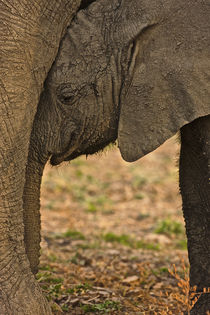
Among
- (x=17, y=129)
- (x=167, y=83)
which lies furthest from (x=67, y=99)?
(x=167, y=83)

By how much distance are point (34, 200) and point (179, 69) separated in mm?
1434

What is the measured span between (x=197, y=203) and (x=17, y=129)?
1.72 m

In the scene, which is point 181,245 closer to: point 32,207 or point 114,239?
point 114,239

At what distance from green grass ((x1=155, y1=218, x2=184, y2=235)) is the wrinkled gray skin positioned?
4225mm

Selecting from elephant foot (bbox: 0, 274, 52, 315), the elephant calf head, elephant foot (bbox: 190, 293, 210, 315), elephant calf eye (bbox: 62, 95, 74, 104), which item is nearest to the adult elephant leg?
elephant foot (bbox: 190, 293, 210, 315)

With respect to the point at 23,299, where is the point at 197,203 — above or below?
above

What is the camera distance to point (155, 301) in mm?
6109

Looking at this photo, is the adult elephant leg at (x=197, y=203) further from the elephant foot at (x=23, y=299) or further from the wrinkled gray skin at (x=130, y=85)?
the elephant foot at (x=23, y=299)

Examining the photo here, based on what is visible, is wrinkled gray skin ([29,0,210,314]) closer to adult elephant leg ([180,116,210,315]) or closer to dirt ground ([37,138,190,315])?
adult elephant leg ([180,116,210,315])

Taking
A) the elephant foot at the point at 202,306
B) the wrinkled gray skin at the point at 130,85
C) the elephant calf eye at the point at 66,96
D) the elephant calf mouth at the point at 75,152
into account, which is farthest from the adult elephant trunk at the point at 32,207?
the elephant foot at the point at 202,306

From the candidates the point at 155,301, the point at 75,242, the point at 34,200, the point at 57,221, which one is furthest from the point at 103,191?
the point at 34,200

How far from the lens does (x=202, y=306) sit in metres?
5.64

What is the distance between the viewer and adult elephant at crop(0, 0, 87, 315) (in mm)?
4719

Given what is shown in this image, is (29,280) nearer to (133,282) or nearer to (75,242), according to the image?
(133,282)
